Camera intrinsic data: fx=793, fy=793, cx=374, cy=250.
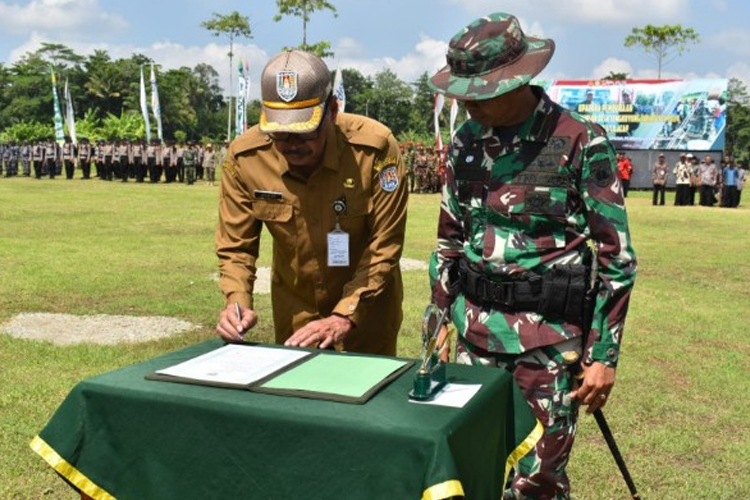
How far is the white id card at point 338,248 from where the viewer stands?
299cm

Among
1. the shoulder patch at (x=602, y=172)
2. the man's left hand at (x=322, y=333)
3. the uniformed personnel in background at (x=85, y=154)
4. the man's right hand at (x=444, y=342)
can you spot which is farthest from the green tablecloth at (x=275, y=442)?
the uniformed personnel in background at (x=85, y=154)

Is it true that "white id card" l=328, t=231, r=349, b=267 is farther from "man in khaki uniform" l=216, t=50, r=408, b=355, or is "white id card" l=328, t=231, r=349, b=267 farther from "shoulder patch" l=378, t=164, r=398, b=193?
"shoulder patch" l=378, t=164, r=398, b=193

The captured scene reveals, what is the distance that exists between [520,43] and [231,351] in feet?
4.45

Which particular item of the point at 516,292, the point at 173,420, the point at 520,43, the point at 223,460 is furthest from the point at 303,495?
the point at 520,43

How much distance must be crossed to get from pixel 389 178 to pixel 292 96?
0.60 metres

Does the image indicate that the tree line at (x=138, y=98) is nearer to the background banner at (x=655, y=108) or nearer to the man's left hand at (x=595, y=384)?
the background banner at (x=655, y=108)

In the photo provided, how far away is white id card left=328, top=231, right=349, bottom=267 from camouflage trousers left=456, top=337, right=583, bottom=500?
2.33 feet

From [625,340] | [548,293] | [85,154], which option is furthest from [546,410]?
[85,154]

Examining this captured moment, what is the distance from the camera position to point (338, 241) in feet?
9.80

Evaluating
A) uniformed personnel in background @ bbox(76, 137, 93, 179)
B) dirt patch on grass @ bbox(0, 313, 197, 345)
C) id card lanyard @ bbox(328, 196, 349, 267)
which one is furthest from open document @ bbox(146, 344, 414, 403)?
uniformed personnel in background @ bbox(76, 137, 93, 179)

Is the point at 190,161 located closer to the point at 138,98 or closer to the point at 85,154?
the point at 85,154

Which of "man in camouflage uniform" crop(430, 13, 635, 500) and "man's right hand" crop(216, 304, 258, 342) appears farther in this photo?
"man's right hand" crop(216, 304, 258, 342)

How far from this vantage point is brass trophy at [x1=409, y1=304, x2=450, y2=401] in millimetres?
1965

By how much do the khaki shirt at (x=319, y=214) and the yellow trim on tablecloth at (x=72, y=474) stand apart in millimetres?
Answer: 906
